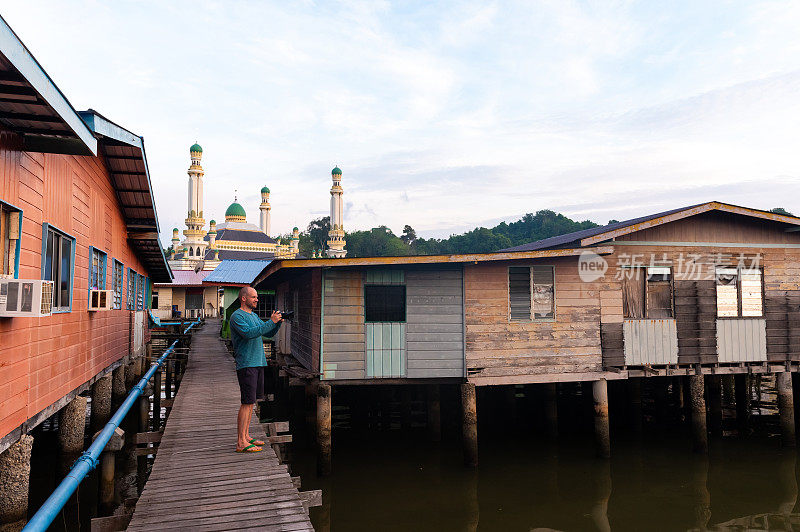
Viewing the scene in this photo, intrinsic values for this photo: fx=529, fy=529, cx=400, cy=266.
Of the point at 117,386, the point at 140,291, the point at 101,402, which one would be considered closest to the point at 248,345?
the point at 101,402

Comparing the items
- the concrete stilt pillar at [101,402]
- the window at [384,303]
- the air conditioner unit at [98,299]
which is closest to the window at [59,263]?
the air conditioner unit at [98,299]

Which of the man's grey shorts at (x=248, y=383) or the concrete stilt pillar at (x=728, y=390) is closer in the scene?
the man's grey shorts at (x=248, y=383)

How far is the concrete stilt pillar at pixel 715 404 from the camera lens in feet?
55.0

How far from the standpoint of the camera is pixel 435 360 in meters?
13.2

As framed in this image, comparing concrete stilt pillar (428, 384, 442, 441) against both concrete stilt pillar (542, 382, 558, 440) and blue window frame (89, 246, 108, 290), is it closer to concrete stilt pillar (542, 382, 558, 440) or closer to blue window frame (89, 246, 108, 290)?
concrete stilt pillar (542, 382, 558, 440)

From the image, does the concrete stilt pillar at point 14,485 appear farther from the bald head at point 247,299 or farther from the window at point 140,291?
the window at point 140,291

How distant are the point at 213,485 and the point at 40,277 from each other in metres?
3.76

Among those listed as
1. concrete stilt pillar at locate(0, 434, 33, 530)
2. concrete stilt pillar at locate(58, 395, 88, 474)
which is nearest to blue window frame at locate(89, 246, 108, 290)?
concrete stilt pillar at locate(58, 395, 88, 474)

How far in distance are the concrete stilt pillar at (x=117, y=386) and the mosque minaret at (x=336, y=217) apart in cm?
6913

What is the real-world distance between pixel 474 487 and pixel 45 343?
9.31 meters

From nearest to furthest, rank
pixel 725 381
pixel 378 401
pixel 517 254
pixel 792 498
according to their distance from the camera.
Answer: pixel 792 498 < pixel 517 254 < pixel 378 401 < pixel 725 381

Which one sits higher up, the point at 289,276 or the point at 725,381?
the point at 289,276

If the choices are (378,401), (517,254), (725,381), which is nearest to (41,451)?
(378,401)

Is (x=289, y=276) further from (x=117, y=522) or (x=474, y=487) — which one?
(x=117, y=522)
